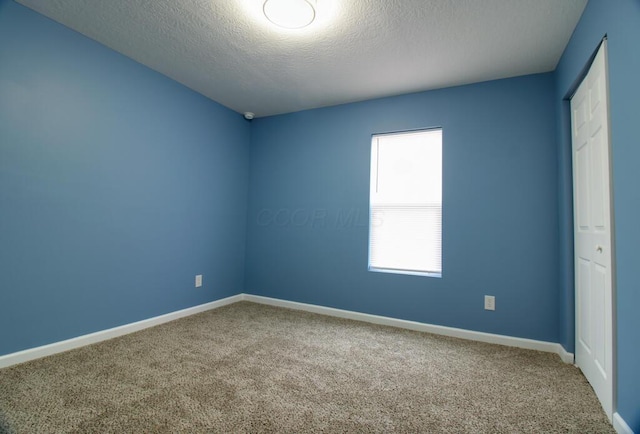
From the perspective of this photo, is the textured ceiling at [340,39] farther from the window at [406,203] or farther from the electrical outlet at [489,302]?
the electrical outlet at [489,302]

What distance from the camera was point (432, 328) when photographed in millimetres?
2906

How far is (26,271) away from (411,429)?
2.68m

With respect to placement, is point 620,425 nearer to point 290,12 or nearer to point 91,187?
point 290,12

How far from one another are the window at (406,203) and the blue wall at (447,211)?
102 mm

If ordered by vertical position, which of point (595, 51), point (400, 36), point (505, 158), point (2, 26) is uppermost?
point (400, 36)

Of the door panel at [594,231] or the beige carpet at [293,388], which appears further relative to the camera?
the door panel at [594,231]

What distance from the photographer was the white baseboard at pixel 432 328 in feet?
8.14

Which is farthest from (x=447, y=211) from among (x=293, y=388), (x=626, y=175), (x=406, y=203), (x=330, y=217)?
(x=293, y=388)

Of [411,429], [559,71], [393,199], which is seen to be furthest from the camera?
[393,199]

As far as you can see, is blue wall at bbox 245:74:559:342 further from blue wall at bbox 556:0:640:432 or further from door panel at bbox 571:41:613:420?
blue wall at bbox 556:0:640:432

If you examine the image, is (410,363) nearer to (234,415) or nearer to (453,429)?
(453,429)

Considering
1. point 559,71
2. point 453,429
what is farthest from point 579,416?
point 559,71

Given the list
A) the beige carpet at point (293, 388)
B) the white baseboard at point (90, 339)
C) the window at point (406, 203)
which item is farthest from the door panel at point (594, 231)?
the white baseboard at point (90, 339)

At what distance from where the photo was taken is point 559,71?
2.46 meters
